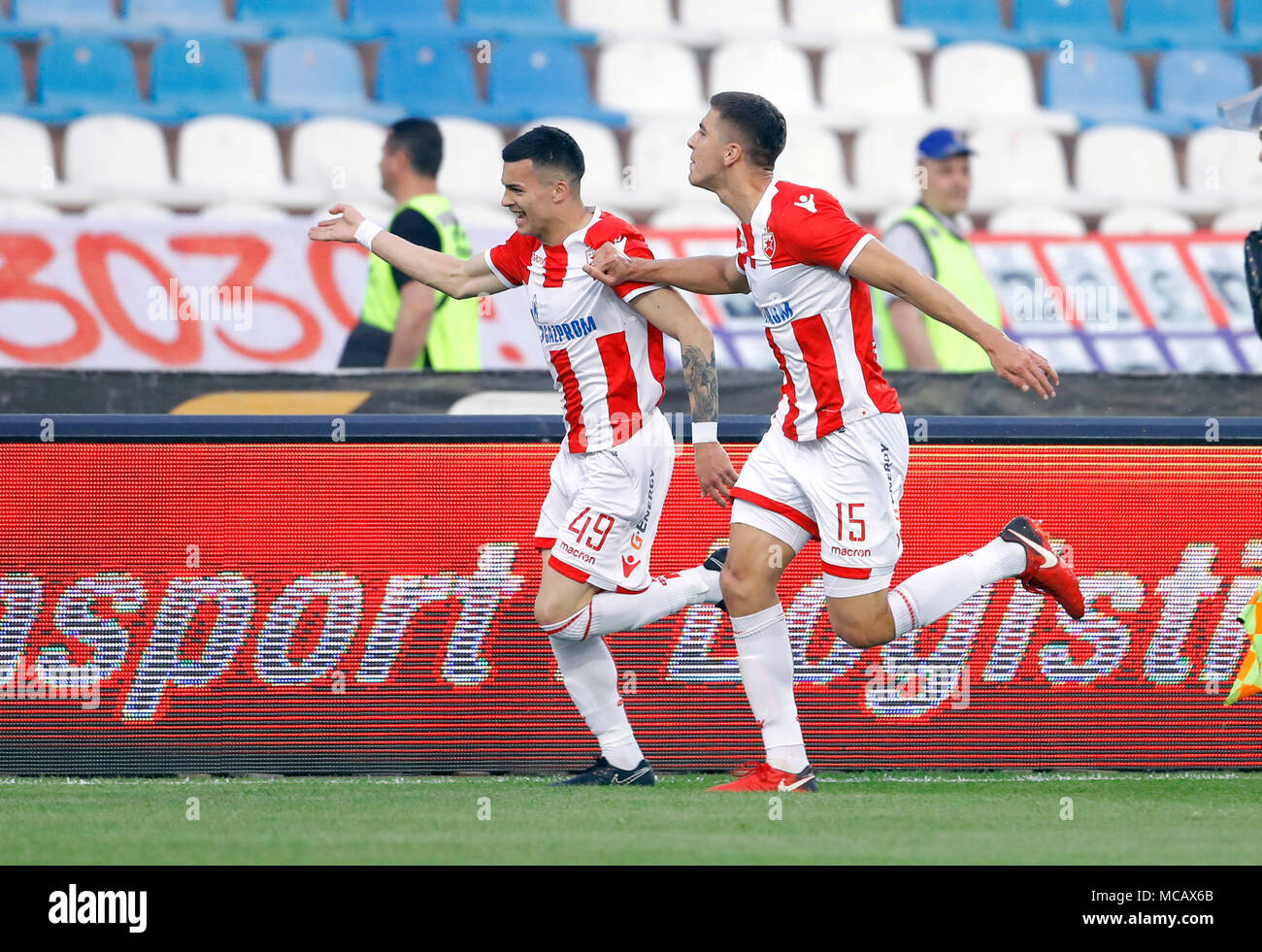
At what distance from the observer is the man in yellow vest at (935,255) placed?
7.82 metres

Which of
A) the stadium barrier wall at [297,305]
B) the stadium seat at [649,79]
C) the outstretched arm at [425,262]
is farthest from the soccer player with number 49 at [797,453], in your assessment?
the stadium seat at [649,79]

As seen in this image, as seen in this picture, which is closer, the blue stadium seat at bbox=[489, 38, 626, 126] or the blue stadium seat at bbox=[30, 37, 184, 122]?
the blue stadium seat at bbox=[30, 37, 184, 122]

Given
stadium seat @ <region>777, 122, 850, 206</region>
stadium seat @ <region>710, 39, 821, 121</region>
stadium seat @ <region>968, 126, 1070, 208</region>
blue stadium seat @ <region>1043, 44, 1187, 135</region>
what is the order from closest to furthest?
stadium seat @ <region>777, 122, 850, 206</region>
stadium seat @ <region>968, 126, 1070, 208</region>
stadium seat @ <region>710, 39, 821, 121</region>
blue stadium seat @ <region>1043, 44, 1187, 135</region>

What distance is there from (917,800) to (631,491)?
3.58ft

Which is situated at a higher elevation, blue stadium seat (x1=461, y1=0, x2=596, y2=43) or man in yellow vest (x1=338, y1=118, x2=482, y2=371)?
blue stadium seat (x1=461, y1=0, x2=596, y2=43)

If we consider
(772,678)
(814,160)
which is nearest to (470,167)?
(814,160)

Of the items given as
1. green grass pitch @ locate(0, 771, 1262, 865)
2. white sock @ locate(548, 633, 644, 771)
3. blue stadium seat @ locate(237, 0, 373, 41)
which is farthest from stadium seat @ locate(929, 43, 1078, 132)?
white sock @ locate(548, 633, 644, 771)

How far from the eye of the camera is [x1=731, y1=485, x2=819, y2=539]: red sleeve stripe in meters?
4.67

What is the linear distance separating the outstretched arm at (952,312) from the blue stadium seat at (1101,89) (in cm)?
839

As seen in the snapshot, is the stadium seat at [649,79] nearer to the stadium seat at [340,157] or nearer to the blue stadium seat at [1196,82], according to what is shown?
the stadium seat at [340,157]

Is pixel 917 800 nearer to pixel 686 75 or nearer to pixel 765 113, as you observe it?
pixel 765 113

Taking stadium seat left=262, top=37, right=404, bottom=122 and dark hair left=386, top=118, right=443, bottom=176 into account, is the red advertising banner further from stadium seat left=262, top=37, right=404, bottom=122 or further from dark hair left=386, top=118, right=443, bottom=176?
stadium seat left=262, top=37, right=404, bottom=122

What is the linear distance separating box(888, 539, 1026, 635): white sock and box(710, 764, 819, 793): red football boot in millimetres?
449

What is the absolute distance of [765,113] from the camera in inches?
187
